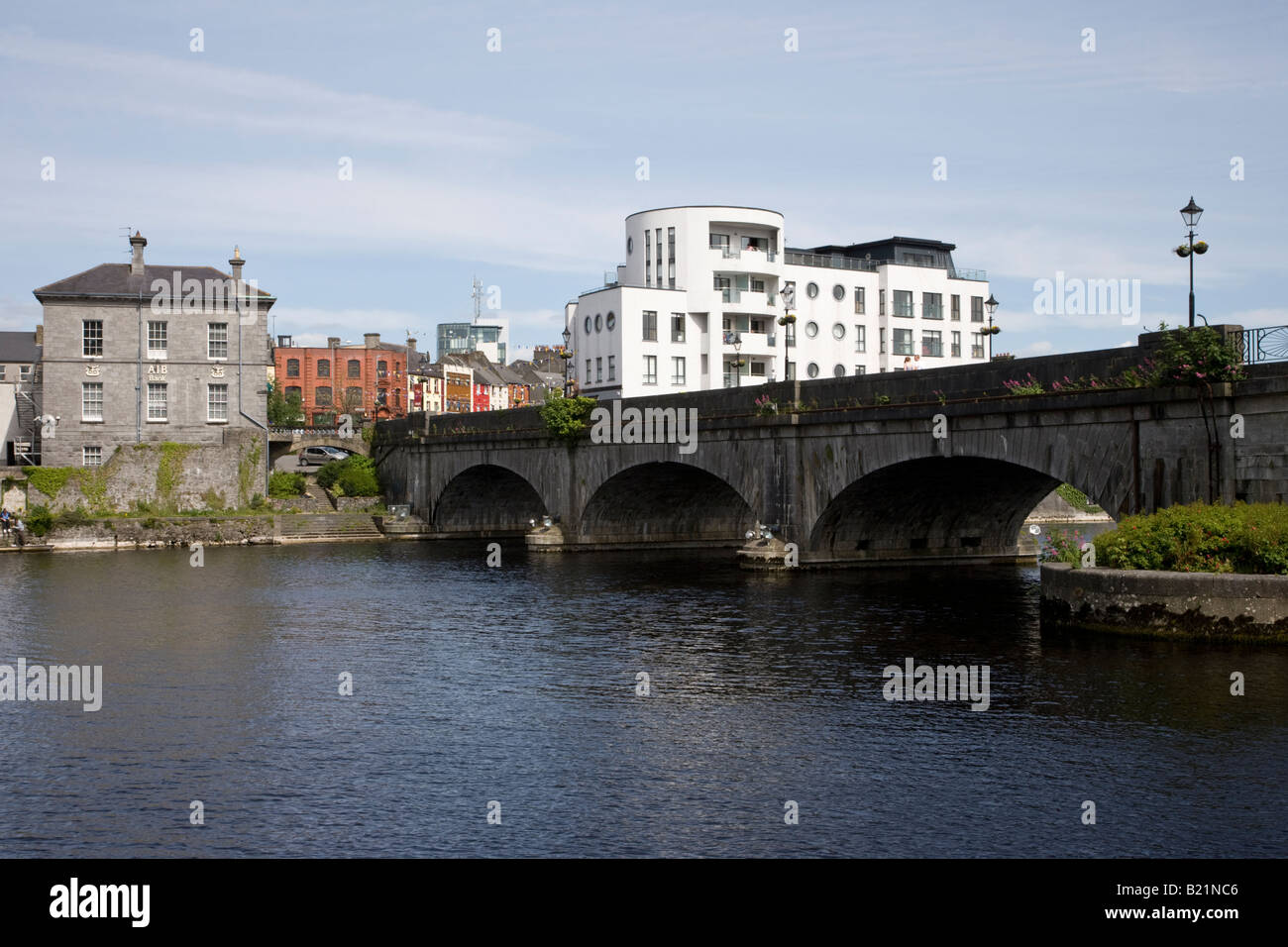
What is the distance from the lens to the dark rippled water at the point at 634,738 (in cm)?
1582

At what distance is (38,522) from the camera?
6412 centimetres

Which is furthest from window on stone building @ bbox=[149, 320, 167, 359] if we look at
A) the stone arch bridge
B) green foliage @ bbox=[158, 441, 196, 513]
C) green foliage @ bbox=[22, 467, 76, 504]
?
the stone arch bridge

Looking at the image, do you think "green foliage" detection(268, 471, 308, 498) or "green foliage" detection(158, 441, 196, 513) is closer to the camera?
"green foliage" detection(158, 441, 196, 513)

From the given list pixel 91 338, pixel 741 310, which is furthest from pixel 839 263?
pixel 91 338

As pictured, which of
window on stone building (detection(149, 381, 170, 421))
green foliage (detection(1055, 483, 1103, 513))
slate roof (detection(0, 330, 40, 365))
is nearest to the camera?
window on stone building (detection(149, 381, 170, 421))

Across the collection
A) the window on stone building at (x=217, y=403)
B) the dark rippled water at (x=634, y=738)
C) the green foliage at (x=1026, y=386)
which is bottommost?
the dark rippled water at (x=634, y=738)

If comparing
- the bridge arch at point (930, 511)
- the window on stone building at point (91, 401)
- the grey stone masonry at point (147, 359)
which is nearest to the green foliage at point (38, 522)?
the grey stone masonry at point (147, 359)

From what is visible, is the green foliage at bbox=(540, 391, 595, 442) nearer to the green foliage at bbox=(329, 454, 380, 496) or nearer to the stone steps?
the stone steps

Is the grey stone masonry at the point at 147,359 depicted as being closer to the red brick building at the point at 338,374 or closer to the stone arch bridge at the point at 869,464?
the stone arch bridge at the point at 869,464

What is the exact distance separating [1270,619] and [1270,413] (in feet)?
16.7

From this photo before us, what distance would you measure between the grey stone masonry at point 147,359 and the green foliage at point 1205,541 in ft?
187

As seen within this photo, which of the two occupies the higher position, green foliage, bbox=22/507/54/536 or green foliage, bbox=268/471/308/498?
green foliage, bbox=268/471/308/498

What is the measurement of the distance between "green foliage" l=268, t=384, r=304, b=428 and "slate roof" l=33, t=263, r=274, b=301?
51202 mm

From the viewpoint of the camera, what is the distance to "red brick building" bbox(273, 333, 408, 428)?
149625mm
